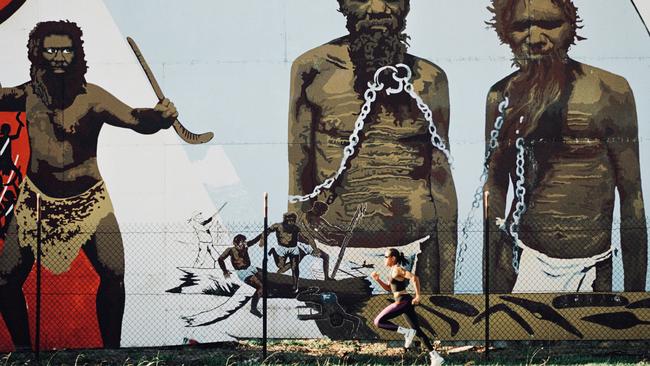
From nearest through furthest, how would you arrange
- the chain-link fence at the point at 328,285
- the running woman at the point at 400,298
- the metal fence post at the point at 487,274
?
the running woman at the point at 400,298, the metal fence post at the point at 487,274, the chain-link fence at the point at 328,285

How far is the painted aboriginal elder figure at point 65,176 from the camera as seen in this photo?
44.8 ft

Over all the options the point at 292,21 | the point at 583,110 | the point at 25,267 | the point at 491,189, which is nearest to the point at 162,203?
the point at 25,267

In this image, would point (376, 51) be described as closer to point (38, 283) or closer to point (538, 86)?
point (538, 86)

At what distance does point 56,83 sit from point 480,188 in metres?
6.23

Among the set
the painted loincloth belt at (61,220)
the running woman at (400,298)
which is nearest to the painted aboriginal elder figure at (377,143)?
the running woman at (400,298)

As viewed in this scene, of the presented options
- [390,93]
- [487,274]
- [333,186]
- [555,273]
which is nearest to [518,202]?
[555,273]

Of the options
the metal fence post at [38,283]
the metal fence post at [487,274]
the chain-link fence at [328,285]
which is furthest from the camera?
the chain-link fence at [328,285]

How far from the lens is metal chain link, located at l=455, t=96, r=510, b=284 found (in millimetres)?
13539

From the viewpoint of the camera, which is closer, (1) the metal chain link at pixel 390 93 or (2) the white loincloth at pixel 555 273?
(2) the white loincloth at pixel 555 273

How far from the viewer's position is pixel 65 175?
44.9 feet

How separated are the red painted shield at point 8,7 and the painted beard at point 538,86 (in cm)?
715

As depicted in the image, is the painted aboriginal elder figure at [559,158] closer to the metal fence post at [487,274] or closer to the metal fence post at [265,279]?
the metal fence post at [487,274]

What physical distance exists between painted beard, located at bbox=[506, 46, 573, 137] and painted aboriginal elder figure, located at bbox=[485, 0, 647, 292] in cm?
1

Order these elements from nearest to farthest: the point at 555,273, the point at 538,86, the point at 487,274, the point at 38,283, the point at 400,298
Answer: the point at 400,298 < the point at 487,274 < the point at 38,283 < the point at 555,273 < the point at 538,86
